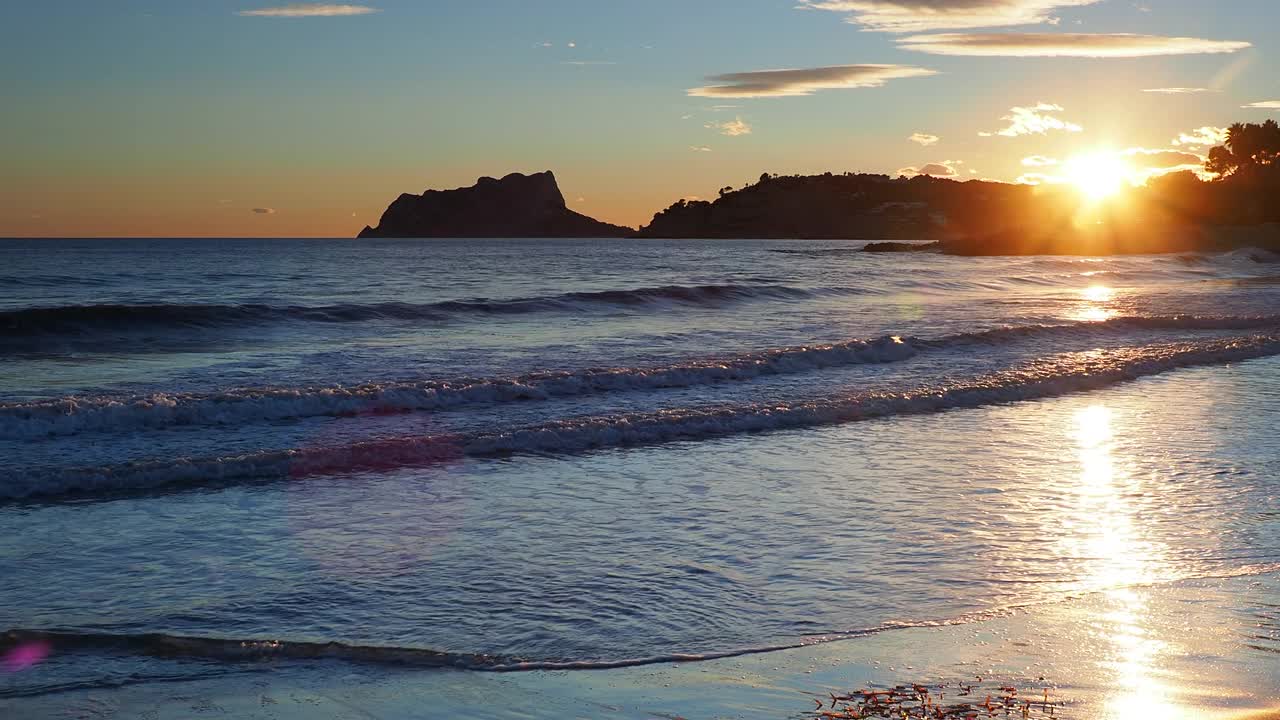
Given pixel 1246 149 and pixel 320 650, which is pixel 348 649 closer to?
pixel 320 650

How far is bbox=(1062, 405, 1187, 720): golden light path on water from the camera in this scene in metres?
4.36

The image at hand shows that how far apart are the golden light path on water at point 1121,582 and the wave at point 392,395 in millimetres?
6905

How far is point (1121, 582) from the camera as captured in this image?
6.03 m

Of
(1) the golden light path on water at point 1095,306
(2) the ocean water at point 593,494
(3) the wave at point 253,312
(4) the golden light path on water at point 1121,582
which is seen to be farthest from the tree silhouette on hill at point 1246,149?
(4) the golden light path on water at point 1121,582

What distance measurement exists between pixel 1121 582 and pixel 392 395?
31.4 ft

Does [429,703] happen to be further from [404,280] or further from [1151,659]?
[404,280]

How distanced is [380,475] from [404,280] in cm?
4115

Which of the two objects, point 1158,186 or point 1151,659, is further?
point 1158,186

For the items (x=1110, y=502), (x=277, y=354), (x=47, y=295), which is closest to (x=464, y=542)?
(x=1110, y=502)

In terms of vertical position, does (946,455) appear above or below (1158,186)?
below

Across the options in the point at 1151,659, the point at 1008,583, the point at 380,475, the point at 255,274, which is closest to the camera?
the point at 1151,659

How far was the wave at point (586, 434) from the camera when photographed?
9094mm

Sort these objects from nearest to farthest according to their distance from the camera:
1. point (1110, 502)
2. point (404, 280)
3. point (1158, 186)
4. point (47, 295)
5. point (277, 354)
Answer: point (1110, 502)
point (277, 354)
point (47, 295)
point (404, 280)
point (1158, 186)

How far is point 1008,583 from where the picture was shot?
605cm
